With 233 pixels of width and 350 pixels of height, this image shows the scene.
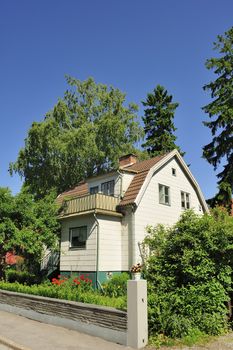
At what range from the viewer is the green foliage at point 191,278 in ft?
26.1

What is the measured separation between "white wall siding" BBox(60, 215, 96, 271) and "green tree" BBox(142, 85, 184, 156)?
59.4 ft

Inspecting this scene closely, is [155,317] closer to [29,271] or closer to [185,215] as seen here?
[185,215]

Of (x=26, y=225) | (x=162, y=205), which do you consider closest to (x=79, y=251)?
(x=26, y=225)

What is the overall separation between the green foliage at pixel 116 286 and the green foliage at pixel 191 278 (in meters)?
4.87

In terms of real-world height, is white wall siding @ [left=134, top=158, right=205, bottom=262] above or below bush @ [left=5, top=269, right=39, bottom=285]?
above

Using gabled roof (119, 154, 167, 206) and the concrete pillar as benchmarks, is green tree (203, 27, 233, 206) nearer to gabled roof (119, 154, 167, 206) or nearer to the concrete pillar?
gabled roof (119, 154, 167, 206)

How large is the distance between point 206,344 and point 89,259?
34.9ft

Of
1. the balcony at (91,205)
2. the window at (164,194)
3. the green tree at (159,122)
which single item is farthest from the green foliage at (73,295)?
the green tree at (159,122)

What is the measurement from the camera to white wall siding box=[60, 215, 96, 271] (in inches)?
685

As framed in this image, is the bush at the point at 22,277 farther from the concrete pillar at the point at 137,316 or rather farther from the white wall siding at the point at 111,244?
the concrete pillar at the point at 137,316

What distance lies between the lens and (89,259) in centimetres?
1739

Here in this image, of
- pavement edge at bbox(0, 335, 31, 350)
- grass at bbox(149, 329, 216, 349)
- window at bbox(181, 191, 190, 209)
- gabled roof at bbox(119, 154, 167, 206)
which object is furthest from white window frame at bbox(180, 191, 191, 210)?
pavement edge at bbox(0, 335, 31, 350)

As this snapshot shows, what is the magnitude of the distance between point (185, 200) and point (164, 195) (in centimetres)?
265

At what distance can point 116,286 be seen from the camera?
15.1 meters
